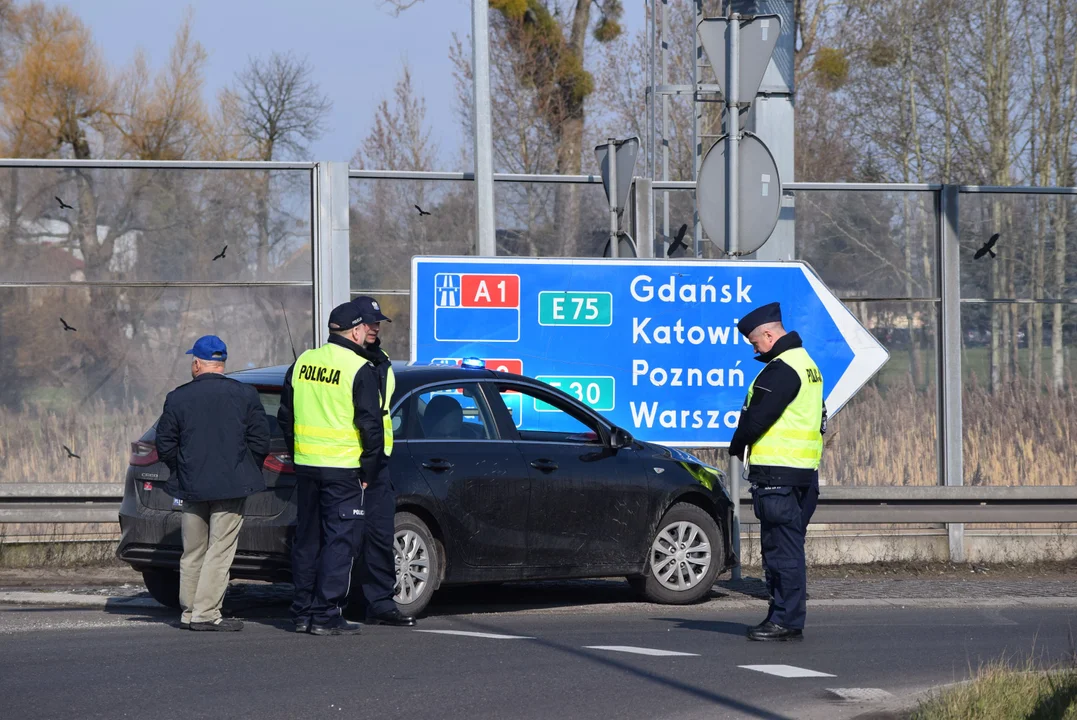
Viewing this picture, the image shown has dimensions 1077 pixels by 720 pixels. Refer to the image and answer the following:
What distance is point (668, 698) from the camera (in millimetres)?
6738

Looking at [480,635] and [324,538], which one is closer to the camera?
[324,538]

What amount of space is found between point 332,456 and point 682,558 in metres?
3.02

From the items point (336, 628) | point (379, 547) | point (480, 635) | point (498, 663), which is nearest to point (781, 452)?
point (480, 635)

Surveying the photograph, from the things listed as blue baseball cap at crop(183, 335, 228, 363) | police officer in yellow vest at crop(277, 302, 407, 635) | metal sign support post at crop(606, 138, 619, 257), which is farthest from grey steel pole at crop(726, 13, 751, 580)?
blue baseball cap at crop(183, 335, 228, 363)

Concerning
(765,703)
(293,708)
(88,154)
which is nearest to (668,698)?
(765,703)

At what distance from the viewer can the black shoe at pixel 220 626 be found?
8586mm

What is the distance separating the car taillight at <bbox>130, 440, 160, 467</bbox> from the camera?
29.6 feet

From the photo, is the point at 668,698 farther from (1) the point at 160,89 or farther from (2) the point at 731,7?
(1) the point at 160,89

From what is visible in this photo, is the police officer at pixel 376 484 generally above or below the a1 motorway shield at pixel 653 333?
below

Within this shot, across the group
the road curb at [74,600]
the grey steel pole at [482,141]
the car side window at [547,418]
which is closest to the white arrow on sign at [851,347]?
the grey steel pole at [482,141]

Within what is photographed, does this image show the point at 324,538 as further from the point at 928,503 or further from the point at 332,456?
the point at 928,503

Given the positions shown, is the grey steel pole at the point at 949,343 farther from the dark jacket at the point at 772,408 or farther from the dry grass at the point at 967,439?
the dark jacket at the point at 772,408

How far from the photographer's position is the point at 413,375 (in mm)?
9414

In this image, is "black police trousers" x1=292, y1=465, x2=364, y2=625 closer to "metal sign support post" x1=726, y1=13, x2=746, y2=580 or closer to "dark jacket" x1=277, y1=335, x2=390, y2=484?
"dark jacket" x1=277, y1=335, x2=390, y2=484
